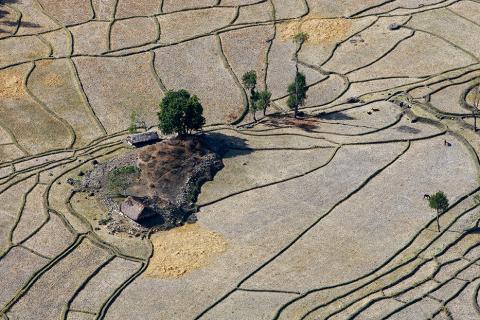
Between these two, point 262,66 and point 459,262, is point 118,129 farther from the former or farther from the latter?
point 459,262

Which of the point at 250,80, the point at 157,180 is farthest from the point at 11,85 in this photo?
the point at 157,180

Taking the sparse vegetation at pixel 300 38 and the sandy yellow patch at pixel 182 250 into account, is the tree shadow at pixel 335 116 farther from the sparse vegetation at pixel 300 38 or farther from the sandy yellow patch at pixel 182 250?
the sandy yellow patch at pixel 182 250

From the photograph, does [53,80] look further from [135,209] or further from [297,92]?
[135,209]

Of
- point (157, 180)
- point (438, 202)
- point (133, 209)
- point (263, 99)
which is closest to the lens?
point (438, 202)

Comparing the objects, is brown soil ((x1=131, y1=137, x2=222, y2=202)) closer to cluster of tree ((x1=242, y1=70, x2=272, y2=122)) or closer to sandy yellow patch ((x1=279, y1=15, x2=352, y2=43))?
cluster of tree ((x1=242, y1=70, x2=272, y2=122))

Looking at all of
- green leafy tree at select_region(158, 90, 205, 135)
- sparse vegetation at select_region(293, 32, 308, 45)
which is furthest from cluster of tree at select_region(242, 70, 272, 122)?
green leafy tree at select_region(158, 90, 205, 135)

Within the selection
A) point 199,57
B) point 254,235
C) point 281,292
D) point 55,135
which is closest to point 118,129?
point 55,135
